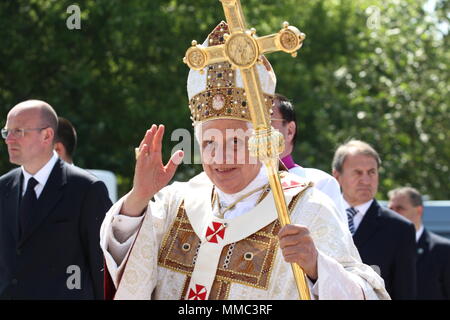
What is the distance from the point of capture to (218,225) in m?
3.96

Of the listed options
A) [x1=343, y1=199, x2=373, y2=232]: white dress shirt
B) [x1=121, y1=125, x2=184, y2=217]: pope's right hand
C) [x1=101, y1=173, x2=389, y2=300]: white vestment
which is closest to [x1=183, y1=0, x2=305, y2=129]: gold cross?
[x1=121, y1=125, x2=184, y2=217]: pope's right hand

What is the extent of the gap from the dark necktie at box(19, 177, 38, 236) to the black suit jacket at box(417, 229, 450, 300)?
11.4ft

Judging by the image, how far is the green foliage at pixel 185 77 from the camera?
47.7 feet

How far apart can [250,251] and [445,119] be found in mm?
12992

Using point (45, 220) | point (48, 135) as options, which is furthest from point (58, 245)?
point (48, 135)

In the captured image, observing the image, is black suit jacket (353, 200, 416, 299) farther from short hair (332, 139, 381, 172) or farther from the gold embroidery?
the gold embroidery

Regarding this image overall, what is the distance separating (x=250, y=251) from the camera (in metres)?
3.91

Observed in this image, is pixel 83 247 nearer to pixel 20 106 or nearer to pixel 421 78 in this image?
pixel 20 106

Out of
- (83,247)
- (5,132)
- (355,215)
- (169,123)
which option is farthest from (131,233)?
(169,123)

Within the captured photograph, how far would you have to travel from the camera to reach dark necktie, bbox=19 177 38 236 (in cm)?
588
